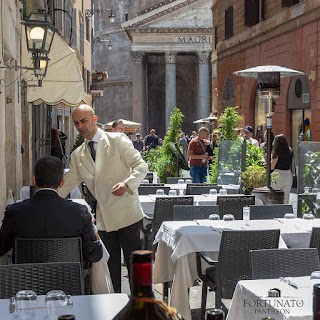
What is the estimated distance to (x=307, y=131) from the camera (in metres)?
20.3

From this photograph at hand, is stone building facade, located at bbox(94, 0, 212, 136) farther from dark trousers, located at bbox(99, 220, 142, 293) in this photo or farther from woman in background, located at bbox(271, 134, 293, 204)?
dark trousers, located at bbox(99, 220, 142, 293)

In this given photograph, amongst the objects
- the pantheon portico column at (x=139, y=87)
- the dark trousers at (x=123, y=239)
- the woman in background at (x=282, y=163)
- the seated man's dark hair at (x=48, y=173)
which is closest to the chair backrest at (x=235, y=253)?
the dark trousers at (x=123, y=239)

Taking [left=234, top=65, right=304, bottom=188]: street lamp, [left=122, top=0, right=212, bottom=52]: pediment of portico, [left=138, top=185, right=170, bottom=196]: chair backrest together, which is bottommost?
[left=138, top=185, right=170, bottom=196]: chair backrest

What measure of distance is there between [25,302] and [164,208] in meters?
5.41

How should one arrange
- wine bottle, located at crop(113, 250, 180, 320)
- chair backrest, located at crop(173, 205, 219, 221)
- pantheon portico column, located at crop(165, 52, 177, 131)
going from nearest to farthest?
wine bottle, located at crop(113, 250, 180, 320)
chair backrest, located at crop(173, 205, 219, 221)
pantheon portico column, located at crop(165, 52, 177, 131)

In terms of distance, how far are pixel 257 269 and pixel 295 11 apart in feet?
54.3

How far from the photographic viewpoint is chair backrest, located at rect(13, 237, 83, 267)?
498 cm

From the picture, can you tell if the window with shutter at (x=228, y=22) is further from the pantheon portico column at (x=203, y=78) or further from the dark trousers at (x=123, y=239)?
the pantheon portico column at (x=203, y=78)

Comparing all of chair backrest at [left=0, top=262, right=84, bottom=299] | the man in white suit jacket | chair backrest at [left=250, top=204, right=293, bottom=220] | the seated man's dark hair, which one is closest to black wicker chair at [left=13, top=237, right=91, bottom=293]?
the seated man's dark hair

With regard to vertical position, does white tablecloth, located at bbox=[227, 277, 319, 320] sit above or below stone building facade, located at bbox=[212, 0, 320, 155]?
below

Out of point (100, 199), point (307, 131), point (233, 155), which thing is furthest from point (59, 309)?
point (307, 131)

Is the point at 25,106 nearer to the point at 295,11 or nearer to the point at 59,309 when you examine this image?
the point at 295,11

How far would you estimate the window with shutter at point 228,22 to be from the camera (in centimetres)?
2818

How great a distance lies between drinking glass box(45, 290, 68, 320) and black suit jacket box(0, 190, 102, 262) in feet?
4.33
